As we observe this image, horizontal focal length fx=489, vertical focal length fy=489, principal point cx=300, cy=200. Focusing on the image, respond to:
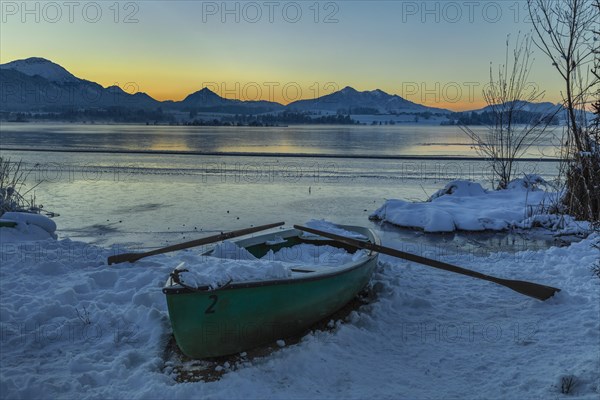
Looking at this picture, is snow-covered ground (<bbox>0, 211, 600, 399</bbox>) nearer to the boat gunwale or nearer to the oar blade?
the oar blade

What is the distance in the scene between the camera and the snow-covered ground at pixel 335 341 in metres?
4.10

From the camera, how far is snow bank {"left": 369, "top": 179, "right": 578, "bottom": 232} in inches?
428

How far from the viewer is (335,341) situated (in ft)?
16.3

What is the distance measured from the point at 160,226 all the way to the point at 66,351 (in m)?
5.76

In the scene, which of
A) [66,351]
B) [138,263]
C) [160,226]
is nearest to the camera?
[66,351]

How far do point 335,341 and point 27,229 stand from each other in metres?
5.94

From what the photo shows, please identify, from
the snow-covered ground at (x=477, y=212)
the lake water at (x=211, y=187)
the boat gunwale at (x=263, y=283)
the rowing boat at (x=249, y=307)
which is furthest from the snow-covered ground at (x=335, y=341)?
the snow-covered ground at (x=477, y=212)

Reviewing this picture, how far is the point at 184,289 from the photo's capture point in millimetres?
4246

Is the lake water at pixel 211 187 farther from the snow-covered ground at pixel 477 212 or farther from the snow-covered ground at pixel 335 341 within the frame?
the snow-covered ground at pixel 335 341

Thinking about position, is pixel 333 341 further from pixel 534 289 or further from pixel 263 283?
pixel 534 289

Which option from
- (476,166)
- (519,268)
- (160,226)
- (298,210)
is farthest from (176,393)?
(476,166)

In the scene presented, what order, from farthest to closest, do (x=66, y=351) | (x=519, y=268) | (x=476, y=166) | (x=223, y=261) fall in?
(x=476, y=166)
(x=519, y=268)
(x=223, y=261)
(x=66, y=351)

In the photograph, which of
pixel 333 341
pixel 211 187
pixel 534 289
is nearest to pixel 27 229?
pixel 333 341

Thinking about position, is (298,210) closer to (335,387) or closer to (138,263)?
(138,263)
